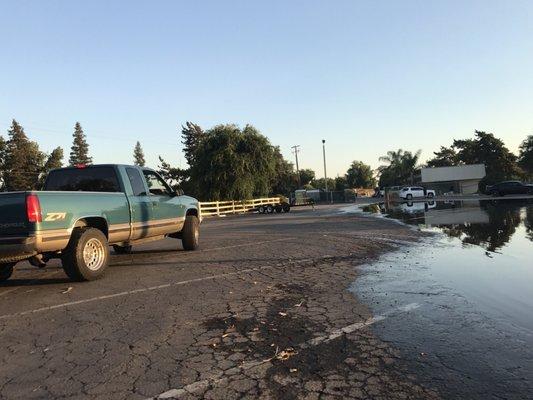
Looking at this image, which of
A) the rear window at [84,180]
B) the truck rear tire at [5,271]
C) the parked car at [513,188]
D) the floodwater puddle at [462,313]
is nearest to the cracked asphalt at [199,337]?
the truck rear tire at [5,271]

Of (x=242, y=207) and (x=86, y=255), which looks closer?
(x=86, y=255)

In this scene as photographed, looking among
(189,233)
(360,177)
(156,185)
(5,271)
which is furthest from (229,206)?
(360,177)

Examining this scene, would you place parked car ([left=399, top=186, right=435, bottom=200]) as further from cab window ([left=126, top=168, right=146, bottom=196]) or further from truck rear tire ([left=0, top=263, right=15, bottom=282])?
truck rear tire ([left=0, top=263, right=15, bottom=282])

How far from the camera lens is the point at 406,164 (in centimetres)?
10025

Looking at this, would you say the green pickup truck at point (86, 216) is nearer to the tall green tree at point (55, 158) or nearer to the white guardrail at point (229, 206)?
the white guardrail at point (229, 206)

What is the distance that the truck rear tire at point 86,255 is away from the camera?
25.8 ft

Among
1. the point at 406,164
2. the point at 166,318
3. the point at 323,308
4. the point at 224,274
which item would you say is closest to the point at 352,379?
the point at 323,308

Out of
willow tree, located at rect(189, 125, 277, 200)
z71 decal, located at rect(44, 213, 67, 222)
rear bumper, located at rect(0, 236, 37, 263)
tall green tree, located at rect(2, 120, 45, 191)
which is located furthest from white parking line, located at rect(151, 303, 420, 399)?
tall green tree, located at rect(2, 120, 45, 191)

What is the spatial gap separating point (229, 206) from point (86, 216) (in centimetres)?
3722

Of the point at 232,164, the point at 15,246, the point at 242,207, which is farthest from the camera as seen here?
the point at 242,207

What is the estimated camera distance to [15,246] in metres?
7.08

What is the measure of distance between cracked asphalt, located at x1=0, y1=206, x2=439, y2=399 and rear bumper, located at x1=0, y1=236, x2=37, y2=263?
69 cm

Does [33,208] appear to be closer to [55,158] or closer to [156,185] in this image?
[156,185]

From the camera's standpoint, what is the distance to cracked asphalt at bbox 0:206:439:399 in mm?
3778
